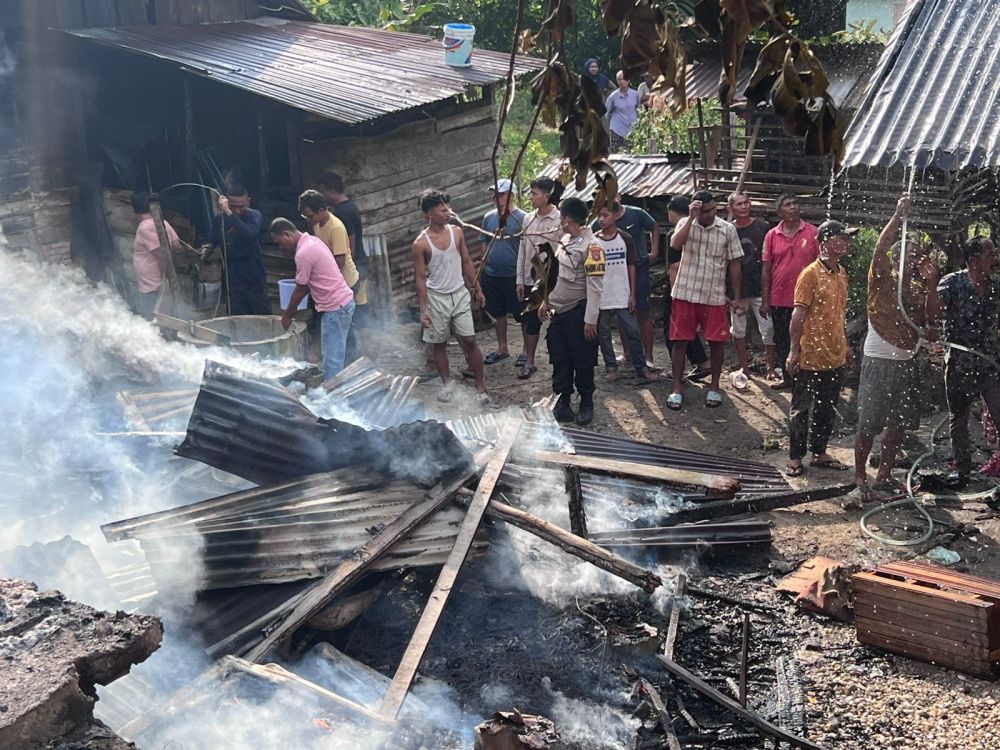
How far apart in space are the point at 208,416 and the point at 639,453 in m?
2.92

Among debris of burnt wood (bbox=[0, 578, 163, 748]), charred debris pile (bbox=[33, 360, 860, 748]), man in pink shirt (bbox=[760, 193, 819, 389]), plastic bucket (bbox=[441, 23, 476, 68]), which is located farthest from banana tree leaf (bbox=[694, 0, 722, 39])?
plastic bucket (bbox=[441, 23, 476, 68])

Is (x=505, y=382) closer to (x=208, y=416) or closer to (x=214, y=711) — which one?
(x=208, y=416)

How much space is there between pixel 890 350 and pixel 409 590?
158 inches

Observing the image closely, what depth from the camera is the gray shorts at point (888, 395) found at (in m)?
7.18

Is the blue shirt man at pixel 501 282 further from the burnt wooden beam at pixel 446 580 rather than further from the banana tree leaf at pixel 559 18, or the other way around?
the banana tree leaf at pixel 559 18

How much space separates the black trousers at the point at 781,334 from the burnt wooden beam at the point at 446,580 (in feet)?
13.9

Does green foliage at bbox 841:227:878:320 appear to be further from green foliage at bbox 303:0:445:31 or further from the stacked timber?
green foliage at bbox 303:0:445:31

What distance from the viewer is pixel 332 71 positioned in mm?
11523

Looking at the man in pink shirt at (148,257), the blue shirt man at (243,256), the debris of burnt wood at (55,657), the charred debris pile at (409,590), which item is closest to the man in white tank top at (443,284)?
the blue shirt man at (243,256)

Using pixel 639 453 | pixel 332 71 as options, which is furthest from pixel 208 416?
pixel 332 71

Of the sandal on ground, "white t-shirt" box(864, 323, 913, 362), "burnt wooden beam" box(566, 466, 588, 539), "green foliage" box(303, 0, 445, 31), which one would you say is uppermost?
"green foliage" box(303, 0, 445, 31)

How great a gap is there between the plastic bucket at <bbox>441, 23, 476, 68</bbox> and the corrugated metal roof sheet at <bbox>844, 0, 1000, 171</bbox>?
5.84m

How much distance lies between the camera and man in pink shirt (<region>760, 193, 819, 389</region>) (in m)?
9.12

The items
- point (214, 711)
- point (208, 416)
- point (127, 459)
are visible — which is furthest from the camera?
point (127, 459)
